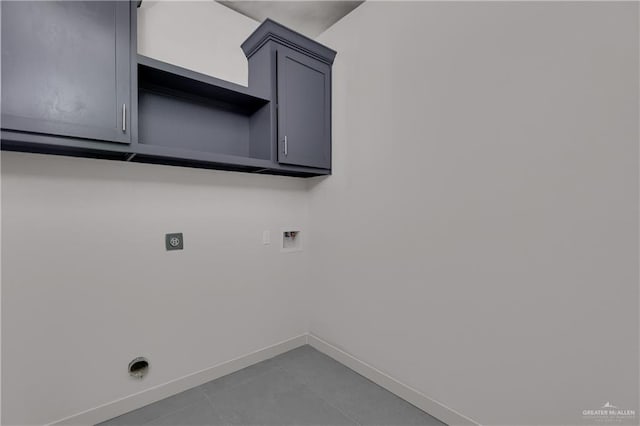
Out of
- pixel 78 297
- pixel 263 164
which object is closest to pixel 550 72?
pixel 263 164

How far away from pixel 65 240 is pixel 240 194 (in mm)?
1065

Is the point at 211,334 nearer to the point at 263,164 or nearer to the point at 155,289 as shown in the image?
the point at 155,289

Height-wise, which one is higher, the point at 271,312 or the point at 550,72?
the point at 550,72

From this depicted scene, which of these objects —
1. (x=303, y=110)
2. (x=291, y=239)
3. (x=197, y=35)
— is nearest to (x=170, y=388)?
(x=291, y=239)

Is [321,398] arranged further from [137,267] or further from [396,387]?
[137,267]

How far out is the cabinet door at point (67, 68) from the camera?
46.5 inches

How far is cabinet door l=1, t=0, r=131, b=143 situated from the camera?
3.87 ft

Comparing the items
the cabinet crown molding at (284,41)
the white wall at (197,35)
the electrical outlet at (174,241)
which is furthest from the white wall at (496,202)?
the electrical outlet at (174,241)

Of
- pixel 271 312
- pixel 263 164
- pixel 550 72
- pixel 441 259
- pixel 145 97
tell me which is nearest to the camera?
pixel 550 72

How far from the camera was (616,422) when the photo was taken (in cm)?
113

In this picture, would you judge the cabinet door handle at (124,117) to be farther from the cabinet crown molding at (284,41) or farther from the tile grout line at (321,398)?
the tile grout line at (321,398)

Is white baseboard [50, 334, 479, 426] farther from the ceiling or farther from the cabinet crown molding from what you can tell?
the ceiling

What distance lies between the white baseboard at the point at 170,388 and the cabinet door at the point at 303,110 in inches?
61.8

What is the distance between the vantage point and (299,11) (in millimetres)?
2260
